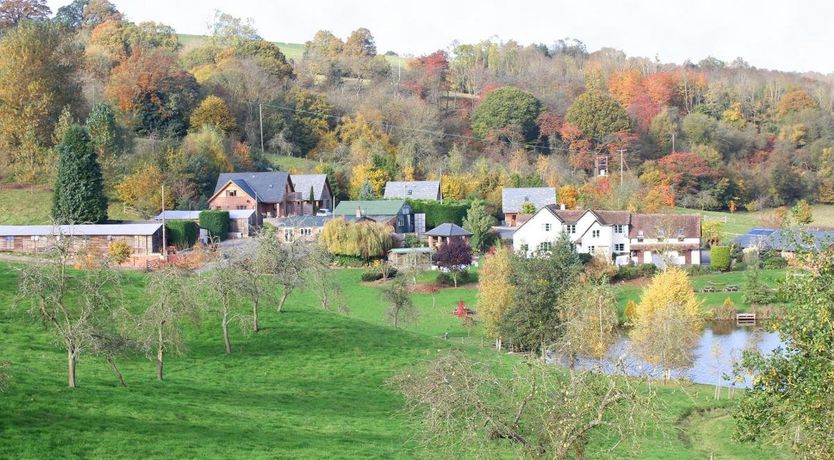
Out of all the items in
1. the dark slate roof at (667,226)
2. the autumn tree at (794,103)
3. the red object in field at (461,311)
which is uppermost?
the autumn tree at (794,103)

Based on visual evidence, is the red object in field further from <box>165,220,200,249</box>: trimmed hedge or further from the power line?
the power line

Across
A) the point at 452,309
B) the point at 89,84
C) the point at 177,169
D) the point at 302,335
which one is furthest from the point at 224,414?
the point at 89,84

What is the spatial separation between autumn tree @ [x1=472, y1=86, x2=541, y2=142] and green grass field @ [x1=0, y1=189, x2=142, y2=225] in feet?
167

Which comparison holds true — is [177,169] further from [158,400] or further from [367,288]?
[158,400]

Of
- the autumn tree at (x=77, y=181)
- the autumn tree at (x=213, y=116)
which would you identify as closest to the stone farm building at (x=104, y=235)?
the autumn tree at (x=77, y=181)

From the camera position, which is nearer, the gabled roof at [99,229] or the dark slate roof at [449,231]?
the gabled roof at [99,229]

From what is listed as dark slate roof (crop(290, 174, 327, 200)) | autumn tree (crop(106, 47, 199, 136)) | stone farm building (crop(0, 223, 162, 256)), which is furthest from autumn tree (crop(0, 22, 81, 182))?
dark slate roof (crop(290, 174, 327, 200))

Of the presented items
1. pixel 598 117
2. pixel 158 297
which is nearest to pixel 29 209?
pixel 158 297

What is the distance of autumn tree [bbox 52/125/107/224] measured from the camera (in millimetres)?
61188

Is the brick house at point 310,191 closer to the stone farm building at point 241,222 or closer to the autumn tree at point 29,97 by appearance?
the stone farm building at point 241,222

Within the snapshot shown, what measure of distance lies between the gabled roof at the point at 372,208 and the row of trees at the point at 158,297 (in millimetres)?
29129

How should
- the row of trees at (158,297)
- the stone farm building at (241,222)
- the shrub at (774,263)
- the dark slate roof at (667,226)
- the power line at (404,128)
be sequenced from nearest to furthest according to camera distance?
the row of trees at (158,297) → the shrub at (774,263) → the dark slate roof at (667,226) → the stone farm building at (241,222) → the power line at (404,128)

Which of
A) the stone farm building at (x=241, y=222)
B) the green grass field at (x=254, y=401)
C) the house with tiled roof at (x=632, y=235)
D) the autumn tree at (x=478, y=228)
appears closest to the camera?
the green grass field at (x=254, y=401)

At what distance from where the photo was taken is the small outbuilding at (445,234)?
228ft
